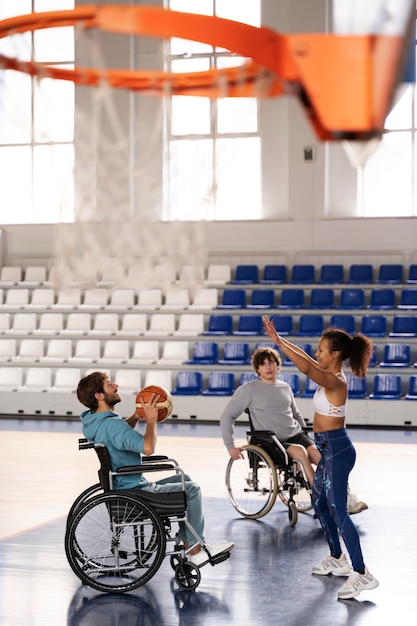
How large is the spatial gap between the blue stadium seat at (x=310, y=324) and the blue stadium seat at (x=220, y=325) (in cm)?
97

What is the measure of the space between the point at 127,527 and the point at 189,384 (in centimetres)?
766

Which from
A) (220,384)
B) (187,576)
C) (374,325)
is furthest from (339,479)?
(374,325)

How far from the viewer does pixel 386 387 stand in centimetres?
1196

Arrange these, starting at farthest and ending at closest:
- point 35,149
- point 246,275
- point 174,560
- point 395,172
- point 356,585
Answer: point 35,149
point 395,172
point 246,275
point 174,560
point 356,585

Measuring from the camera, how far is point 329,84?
9.12ft

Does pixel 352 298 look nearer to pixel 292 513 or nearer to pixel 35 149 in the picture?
pixel 35 149

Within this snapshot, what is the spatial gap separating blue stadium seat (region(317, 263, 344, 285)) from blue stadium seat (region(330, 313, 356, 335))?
97 cm

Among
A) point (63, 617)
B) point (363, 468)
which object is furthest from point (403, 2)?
point (363, 468)

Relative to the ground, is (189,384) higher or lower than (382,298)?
lower

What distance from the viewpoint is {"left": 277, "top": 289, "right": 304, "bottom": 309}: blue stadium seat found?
1348 cm

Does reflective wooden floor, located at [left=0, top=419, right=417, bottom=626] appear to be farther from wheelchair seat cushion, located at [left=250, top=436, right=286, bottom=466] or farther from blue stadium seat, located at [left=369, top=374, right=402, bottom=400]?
blue stadium seat, located at [left=369, top=374, right=402, bottom=400]

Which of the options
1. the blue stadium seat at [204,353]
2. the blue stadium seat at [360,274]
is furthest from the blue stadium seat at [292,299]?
the blue stadium seat at [204,353]

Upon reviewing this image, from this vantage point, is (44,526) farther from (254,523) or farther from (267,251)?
(267,251)

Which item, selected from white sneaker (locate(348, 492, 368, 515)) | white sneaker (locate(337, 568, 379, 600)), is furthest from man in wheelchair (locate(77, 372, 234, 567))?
white sneaker (locate(348, 492, 368, 515))
